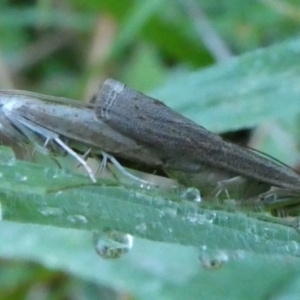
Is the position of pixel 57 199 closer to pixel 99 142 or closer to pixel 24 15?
pixel 99 142

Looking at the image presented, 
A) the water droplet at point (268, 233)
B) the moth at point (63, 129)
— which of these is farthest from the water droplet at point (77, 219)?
the moth at point (63, 129)

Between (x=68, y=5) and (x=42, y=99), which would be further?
→ (x=68, y=5)

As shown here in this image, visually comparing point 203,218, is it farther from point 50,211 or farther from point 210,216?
point 50,211

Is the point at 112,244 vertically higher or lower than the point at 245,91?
lower

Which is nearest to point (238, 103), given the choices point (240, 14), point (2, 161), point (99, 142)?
point (99, 142)

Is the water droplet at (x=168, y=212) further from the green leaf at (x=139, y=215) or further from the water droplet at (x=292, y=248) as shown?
the water droplet at (x=292, y=248)

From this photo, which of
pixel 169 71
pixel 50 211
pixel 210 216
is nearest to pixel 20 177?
pixel 50 211
